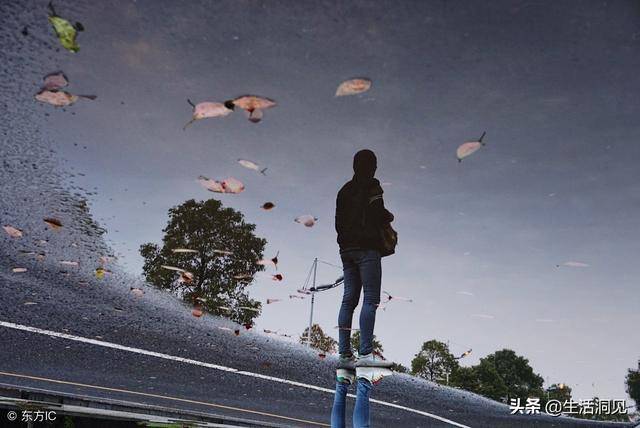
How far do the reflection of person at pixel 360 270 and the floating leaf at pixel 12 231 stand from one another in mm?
12924

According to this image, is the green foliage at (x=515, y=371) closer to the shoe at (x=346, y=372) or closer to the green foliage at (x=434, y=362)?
the green foliage at (x=434, y=362)

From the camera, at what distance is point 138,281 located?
558 inches

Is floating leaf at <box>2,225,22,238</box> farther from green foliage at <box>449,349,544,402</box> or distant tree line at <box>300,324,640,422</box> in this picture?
green foliage at <box>449,349,544,402</box>

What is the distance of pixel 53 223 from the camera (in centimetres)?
1756

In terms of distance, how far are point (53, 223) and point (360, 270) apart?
16.6 m

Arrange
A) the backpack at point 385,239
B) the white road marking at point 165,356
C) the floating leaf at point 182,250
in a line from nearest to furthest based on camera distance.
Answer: the backpack at point 385,239, the white road marking at point 165,356, the floating leaf at point 182,250

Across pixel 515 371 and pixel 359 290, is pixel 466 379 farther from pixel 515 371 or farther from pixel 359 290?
pixel 359 290

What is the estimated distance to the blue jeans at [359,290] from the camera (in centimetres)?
394

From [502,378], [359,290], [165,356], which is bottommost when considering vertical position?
[502,378]

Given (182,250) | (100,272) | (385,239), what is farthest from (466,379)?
(385,239)

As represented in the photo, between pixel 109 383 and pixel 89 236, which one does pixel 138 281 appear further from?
pixel 109 383

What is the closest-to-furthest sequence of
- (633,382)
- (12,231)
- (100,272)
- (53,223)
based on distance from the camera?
(100,272) → (12,231) → (53,223) → (633,382)

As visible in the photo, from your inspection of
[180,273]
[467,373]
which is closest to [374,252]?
[180,273]

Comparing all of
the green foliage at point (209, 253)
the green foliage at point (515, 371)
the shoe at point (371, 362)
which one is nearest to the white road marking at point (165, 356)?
the shoe at point (371, 362)
